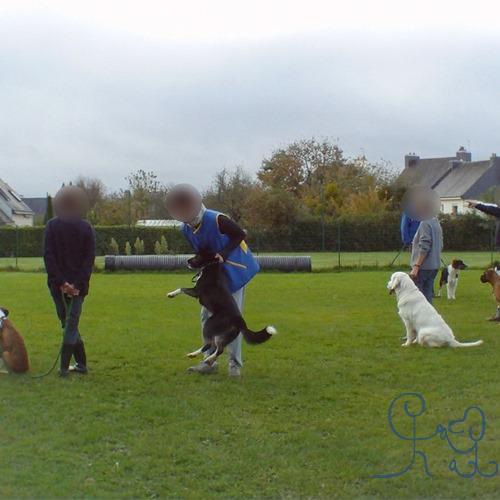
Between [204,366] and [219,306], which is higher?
[219,306]

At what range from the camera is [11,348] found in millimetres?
8414

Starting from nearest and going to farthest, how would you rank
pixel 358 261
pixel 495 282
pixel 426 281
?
pixel 426 281
pixel 495 282
pixel 358 261

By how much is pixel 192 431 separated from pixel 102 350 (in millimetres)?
4085

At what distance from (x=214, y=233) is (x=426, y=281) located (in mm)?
4245

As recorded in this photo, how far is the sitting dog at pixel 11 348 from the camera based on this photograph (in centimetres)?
838

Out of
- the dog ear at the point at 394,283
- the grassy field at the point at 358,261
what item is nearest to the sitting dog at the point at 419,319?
the dog ear at the point at 394,283

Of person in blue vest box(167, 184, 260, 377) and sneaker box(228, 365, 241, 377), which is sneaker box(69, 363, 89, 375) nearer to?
sneaker box(228, 365, 241, 377)

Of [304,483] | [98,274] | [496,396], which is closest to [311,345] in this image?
[496,396]

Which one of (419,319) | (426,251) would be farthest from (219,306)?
(426,251)

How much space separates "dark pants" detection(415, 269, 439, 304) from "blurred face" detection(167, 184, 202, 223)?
423 centimetres

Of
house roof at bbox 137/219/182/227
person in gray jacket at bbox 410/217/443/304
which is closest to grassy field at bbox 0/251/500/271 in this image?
house roof at bbox 137/219/182/227

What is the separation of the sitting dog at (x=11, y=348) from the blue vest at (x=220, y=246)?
6.93ft

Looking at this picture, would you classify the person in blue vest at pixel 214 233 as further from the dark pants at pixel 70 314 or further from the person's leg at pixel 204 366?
the dark pants at pixel 70 314

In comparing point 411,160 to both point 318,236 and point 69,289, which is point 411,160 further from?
point 69,289
